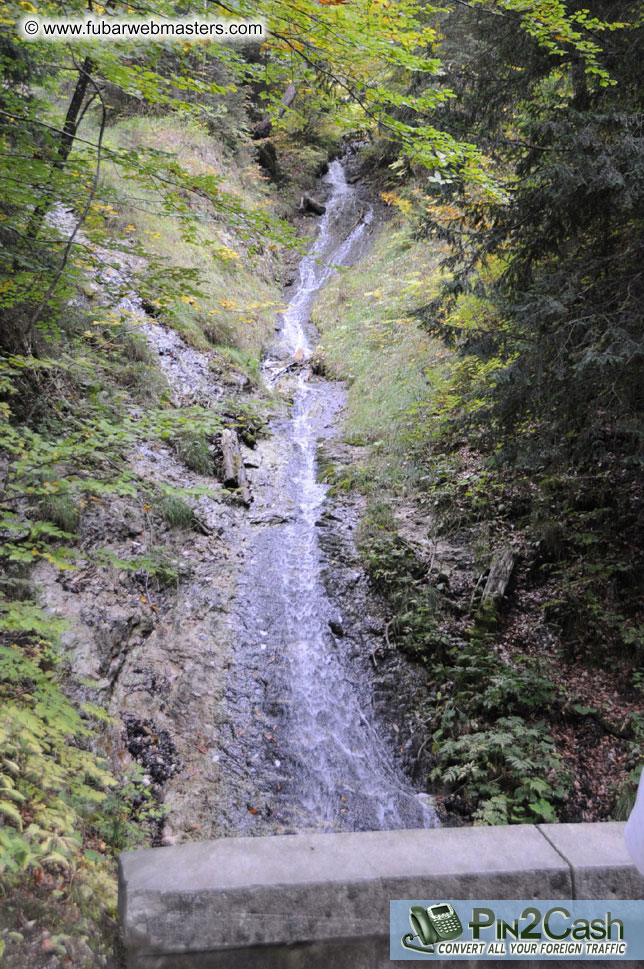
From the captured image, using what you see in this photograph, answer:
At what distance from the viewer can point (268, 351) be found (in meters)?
13.8

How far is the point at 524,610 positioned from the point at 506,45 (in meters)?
→ 5.68

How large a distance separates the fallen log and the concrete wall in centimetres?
634

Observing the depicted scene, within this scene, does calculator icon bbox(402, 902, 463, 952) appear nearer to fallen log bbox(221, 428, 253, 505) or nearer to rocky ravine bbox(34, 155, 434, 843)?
rocky ravine bbox(34, 155, 434, 843)

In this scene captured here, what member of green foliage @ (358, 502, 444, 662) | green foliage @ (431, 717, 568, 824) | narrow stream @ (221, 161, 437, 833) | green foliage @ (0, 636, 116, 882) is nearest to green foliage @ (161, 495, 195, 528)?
narrow stream @ (221, 161, 437, 833)

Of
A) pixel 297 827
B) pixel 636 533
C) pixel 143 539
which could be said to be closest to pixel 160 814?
pixel 297 827

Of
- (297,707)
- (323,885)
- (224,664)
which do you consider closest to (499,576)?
(297,707)

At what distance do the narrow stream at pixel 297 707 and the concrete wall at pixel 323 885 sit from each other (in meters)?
2.58

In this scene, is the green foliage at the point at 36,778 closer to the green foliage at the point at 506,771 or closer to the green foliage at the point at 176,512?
the green foliage at the point at 506,771

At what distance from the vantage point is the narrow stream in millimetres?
4496

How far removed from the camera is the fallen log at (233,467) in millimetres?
8328

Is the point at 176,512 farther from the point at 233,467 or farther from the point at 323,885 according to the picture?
the point at 323,885

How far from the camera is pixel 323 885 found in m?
1.86

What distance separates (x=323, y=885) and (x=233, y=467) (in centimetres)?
708

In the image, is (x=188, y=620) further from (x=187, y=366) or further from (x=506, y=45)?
(x=506, y=45)
